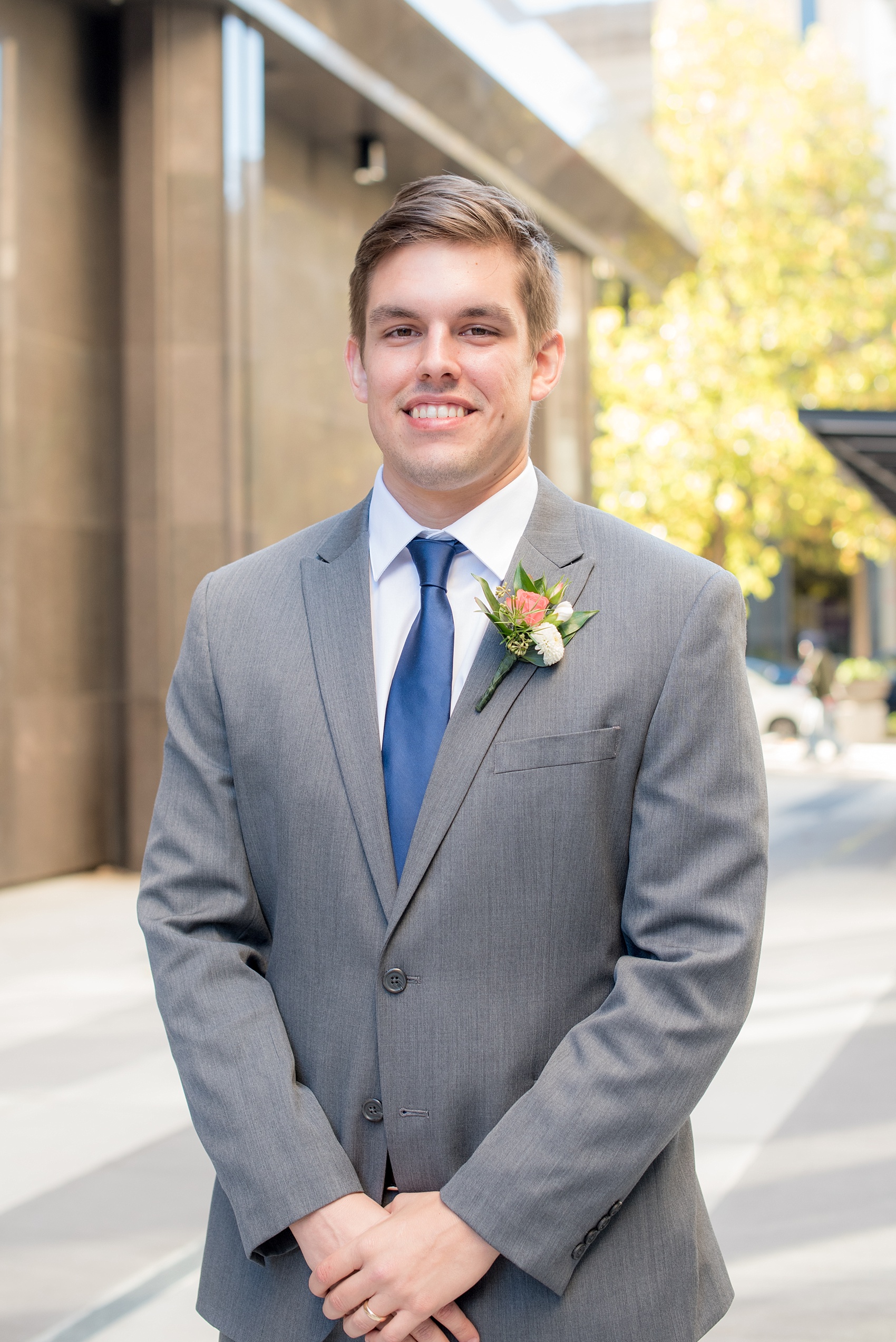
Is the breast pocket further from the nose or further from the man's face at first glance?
the nose

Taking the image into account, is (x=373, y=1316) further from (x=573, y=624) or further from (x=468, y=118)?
(x=468, y=118)

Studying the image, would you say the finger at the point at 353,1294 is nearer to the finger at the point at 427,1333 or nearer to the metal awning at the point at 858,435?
the finger at the point at 427,1333

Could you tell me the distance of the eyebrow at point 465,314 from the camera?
1.88 m

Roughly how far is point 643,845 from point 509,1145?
1.44 ft

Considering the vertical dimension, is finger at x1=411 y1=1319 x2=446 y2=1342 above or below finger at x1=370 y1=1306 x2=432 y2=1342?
below

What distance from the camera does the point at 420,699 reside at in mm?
1938

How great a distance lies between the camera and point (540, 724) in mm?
1846

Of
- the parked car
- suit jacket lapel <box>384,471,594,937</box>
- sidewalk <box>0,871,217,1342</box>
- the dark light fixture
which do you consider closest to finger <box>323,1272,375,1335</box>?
suit jacket lapel <box>384,471,594,937</box>

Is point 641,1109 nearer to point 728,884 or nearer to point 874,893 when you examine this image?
point 728,884

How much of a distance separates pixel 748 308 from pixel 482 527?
21394 millimetres

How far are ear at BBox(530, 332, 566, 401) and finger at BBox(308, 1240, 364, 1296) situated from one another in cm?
125

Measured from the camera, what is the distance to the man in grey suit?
5.75 ft

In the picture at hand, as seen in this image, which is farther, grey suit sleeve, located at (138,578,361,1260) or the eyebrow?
the eyebrow

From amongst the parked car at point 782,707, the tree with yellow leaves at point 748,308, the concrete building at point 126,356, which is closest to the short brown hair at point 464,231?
the concrete building at point 126,356
